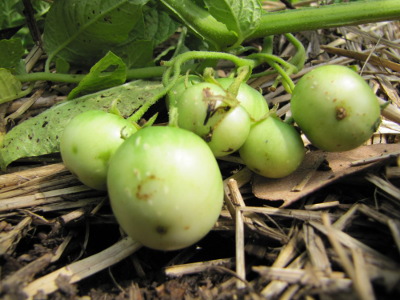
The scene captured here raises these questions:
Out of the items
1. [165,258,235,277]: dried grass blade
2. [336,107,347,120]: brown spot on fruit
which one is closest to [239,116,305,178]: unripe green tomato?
[336,107,347,120]: brown spot on fruit

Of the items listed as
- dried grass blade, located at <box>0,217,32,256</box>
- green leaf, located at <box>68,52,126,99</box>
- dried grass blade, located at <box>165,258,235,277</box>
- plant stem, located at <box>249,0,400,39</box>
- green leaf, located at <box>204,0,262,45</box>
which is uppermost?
green leaf, located at <box>204,0,262,45</box>

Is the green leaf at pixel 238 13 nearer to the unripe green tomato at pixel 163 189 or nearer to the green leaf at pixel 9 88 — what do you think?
the unripe green tomato at pixel 163 189

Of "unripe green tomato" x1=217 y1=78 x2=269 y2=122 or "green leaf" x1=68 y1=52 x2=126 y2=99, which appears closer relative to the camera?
"unripe green tomato" x1=217 y1=78 x2=269 y2=122

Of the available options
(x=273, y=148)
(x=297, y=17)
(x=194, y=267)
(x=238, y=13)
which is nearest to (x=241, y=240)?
(x=194, y=267)

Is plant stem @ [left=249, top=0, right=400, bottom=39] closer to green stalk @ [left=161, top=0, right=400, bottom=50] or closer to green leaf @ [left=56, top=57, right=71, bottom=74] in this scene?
green stalk @ [left=161, top=0, right=400, bottom=50]

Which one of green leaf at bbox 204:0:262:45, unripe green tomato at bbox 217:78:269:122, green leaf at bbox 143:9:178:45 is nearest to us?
unripe green tomato at bbox 217:78:269:122

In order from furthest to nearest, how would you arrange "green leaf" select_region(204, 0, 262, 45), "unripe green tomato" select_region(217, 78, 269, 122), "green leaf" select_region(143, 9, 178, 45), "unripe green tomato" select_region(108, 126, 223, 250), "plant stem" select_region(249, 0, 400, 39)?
1. "green leaf" select_region(143, 9, 178, 45)
2. "plant stem" select_region(249, 0, 400, 39)
3. "green leaf" select_region(204, 0, 262, 45)
4. "unripe green tomato" select_region(217, 78, 269, 122)
5. "unripe green tomato" select_region(108, 126, 223, 250)
